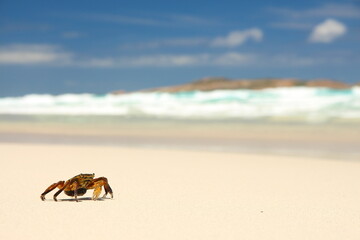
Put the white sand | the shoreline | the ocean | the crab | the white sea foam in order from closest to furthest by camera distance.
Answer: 1. the white sand
2. the crab
3. the shoreline
4. the ocean
5. the white sea foam

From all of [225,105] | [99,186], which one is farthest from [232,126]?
[99,186]

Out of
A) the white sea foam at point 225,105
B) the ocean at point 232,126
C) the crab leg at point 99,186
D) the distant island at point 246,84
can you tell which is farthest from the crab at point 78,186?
the distant island at point 246,84

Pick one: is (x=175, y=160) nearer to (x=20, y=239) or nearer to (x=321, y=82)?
(x=20, y=239)

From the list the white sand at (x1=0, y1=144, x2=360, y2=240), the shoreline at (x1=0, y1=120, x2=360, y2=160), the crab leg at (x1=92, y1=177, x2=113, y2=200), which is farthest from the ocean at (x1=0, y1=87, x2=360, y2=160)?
the crab leg at (x1=92, y1=177, x2=113, y2=200)

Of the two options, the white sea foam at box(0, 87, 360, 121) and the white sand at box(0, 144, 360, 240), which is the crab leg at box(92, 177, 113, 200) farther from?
the white sea foam at box(0, 87, 360, 121)

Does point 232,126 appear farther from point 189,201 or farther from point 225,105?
point 189,201
